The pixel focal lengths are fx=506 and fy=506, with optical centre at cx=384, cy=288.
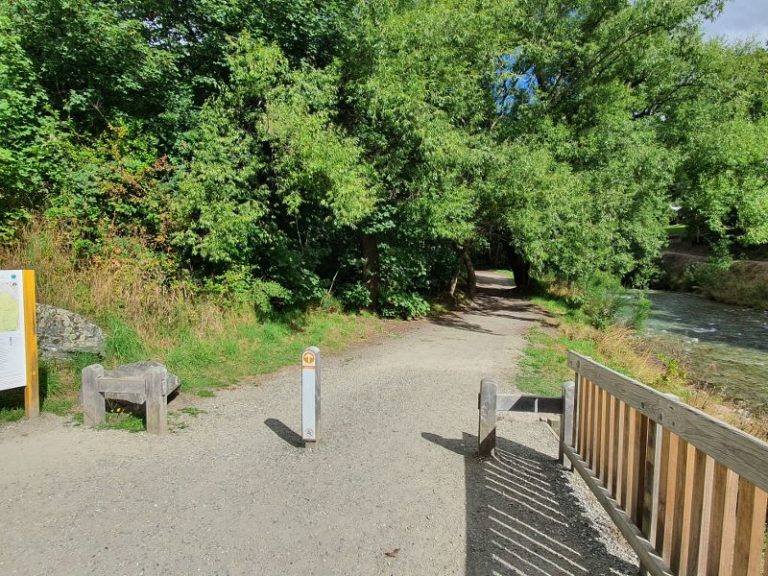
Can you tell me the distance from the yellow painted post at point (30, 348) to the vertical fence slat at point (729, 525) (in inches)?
250

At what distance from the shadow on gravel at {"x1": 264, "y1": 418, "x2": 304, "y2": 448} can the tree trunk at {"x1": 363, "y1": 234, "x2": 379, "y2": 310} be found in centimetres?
773

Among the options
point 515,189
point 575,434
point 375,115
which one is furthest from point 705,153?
point 575,434

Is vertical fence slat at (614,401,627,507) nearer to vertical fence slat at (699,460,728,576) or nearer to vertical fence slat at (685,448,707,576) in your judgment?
vertical fence slat at (685,448,707,576)

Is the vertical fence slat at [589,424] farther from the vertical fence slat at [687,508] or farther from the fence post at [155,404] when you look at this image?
the fence post at [155,404]

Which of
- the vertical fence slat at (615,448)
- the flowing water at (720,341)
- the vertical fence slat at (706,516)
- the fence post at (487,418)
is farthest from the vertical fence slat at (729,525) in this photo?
the flowing water at (720,341)

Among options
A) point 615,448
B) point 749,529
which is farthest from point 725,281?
point 749,529

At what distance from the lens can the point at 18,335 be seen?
18.1 feet

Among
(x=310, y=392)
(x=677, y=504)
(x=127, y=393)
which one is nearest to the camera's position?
(x=677, y=504)

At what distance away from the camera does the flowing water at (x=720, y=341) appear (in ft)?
35.3

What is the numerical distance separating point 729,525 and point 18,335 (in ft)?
21.1

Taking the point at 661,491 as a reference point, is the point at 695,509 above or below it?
above

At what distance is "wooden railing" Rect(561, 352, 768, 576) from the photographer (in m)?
2.21

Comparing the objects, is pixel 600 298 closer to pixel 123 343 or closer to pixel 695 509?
pixel 123 343

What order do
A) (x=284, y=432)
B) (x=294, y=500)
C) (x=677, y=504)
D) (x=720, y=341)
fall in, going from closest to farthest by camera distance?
(x=677, y=504) < (x=294, y=500) < (x=284, y=432) < (x=720, y=341)
